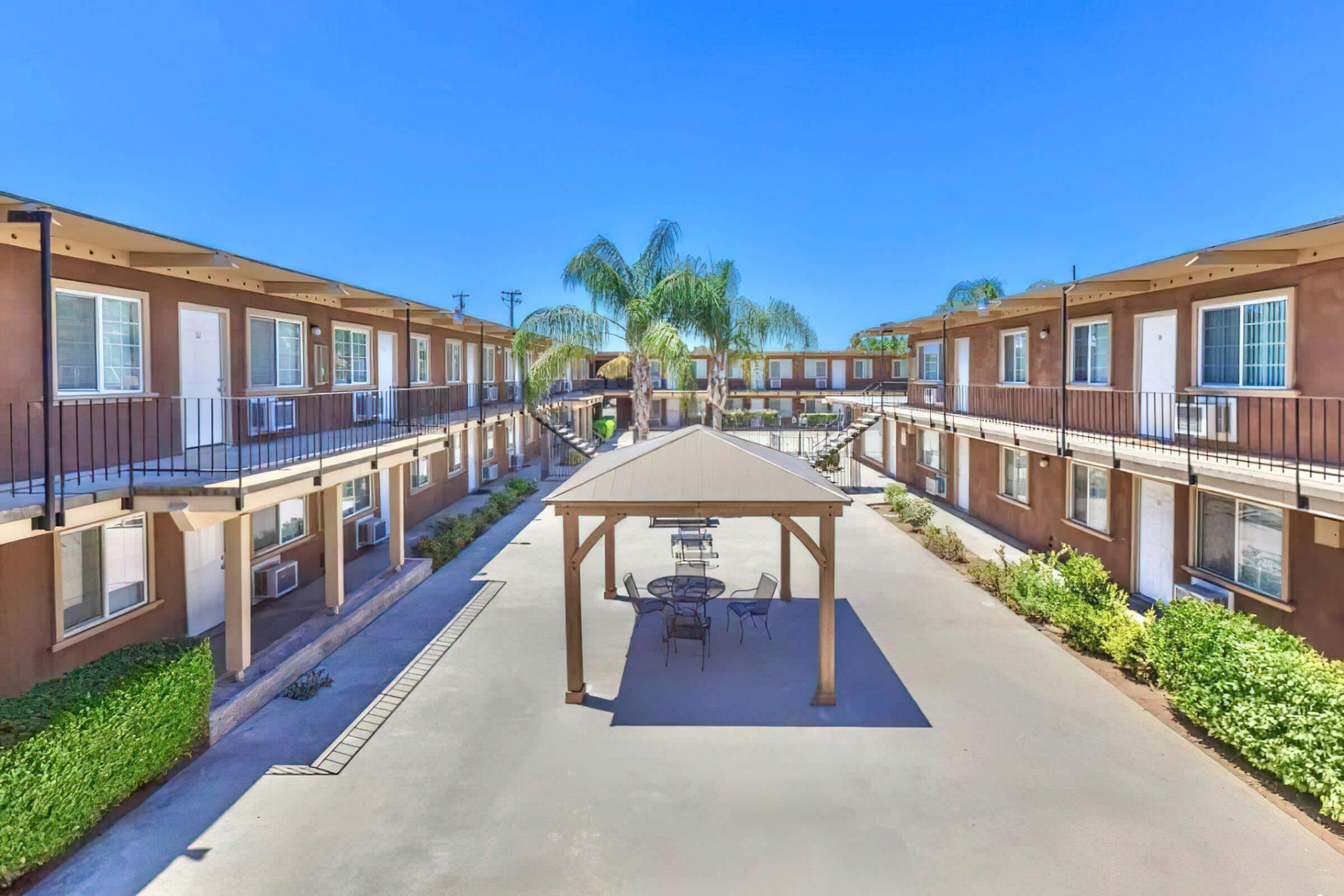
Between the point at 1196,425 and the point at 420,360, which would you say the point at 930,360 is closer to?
the point at 1196,425

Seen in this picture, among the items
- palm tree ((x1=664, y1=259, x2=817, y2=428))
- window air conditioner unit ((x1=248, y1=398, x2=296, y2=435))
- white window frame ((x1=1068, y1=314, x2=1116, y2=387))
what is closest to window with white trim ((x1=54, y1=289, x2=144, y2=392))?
window air conditioner unit ((x1=248, y1=398, x2=296, y2=435))

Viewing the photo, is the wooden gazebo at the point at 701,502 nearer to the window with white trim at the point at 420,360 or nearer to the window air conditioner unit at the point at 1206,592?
the window air conditioner unit at the point at 1206,592

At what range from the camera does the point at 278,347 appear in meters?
13.2

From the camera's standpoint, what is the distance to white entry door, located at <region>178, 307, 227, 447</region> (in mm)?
10492

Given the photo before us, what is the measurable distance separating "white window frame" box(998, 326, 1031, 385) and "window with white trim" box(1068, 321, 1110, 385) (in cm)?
191

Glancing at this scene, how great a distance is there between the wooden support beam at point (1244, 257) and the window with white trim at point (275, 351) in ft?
46.8

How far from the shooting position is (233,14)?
85.3 ft

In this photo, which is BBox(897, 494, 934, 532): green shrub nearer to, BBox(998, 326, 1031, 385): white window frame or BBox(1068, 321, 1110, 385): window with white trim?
BBox(998, 326, 1031, 385): white window frame

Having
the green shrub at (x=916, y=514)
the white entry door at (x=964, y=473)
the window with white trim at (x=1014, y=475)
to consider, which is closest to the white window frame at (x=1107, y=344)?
the window with white trim at (x=1014, y=475)

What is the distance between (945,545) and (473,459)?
15837mm

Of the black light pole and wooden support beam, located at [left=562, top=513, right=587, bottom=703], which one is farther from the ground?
the black light pole

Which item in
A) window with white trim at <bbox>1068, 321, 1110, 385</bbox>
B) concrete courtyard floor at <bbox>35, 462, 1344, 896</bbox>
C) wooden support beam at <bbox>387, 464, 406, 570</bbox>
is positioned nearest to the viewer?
concrete courtyard floor at <bbox>35, 462, 1344, 896</bbox>

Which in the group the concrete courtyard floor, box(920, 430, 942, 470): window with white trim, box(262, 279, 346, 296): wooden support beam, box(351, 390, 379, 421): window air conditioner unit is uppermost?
box(262, 279, 346, 296): wooden support beam

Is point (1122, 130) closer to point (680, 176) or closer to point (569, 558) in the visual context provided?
point (680, 176)
